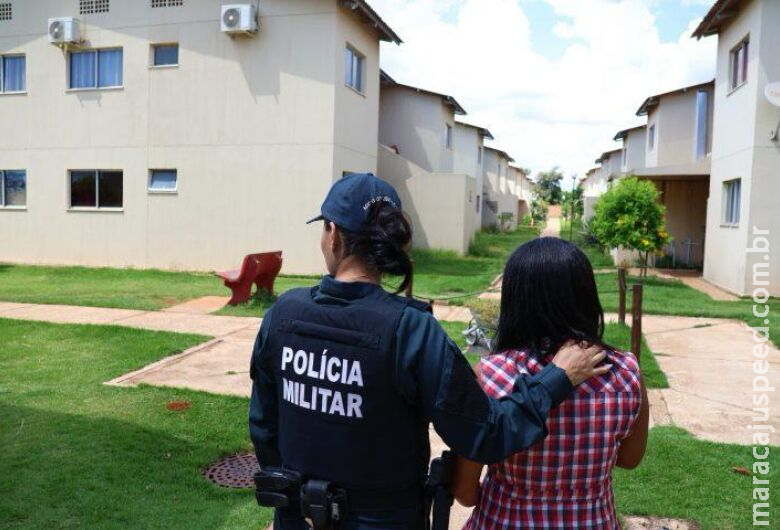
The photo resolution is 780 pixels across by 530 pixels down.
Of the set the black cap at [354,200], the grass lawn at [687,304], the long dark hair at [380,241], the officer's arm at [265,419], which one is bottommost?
the grass lawn at [687,304]

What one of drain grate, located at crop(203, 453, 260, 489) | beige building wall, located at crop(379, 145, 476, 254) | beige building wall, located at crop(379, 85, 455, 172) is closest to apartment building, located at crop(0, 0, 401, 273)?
beige building wall, located at crop(379, 145, 476, 254)

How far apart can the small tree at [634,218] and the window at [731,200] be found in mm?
1295

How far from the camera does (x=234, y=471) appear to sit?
4566 mm

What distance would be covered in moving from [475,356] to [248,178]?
33.1 feet

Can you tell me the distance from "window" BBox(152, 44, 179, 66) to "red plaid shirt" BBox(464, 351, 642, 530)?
16.7 m

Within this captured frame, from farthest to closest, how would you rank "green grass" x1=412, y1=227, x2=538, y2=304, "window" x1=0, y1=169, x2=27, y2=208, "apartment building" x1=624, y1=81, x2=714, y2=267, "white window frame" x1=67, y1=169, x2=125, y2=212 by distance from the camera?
1. "apartment building" x1=624, y1=81, x2=714, y2=267
2. "window" x1=0, y1=169, x2=27, y2=208
3. "white window frame" x1=67, y1=169, x2=125, y2=212
4. "green grass" x1=412, y1=227, x2=538, y2=304

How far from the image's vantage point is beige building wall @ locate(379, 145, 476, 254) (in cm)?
2109

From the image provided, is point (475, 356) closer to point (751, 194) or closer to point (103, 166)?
point (751, 194)

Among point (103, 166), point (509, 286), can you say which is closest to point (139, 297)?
point (103, 166)

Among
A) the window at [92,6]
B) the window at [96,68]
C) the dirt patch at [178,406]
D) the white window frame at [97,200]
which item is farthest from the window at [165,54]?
the dirt patch at [178,406]

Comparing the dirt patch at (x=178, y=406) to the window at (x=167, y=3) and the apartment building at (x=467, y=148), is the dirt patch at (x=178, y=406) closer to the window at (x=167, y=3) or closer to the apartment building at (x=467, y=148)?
the window at (x=167, y=3)

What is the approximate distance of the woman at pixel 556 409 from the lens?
1.91 m

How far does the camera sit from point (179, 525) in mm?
3734

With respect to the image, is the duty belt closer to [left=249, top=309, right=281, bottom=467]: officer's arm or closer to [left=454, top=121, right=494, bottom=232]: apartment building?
[left=249, top=309, right=281, bottom=467]: officer's arm
